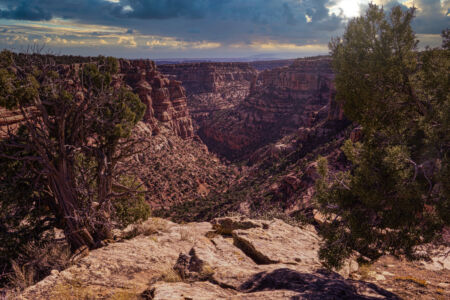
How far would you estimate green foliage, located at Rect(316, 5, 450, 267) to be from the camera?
6941 mm

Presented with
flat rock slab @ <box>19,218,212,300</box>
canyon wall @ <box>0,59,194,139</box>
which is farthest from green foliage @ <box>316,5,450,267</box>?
canyon wall @ <box>0,59,194,139</box>

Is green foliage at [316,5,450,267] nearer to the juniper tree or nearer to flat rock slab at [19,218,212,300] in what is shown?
flat rock slab at [19,218,212,300]

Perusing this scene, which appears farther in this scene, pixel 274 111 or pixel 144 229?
pixel 274 111

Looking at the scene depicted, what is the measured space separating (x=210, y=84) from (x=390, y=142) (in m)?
138

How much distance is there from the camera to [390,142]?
321 inches

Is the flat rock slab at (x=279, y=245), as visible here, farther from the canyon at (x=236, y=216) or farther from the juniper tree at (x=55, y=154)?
the juniper tree at (x=55, y=154)

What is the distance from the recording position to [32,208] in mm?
10336

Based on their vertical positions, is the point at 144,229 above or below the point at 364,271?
below

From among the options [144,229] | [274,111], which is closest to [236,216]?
[144,229]

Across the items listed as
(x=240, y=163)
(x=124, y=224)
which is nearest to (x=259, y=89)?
(x=240, y=163)

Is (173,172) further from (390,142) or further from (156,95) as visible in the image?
(390,142)

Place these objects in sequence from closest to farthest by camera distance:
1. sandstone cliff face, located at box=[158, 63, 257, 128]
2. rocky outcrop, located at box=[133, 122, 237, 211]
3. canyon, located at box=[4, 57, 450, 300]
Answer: canyon, located at box=[4, 57, 450, 300] → rocky outcrop, located at box=[133, 122, 237, 211] → sandstone cliff face, located at box=[158, 63, 257, 128]

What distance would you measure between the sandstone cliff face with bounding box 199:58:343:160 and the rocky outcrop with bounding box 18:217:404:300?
74.7 metres

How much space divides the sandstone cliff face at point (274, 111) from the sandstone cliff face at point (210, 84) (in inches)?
974
